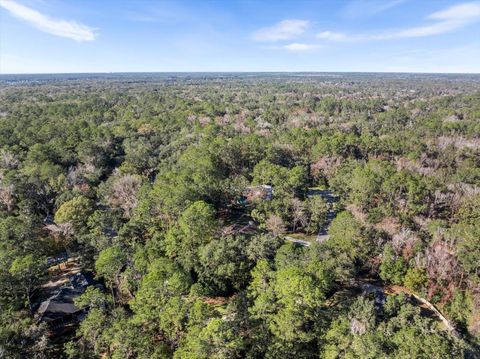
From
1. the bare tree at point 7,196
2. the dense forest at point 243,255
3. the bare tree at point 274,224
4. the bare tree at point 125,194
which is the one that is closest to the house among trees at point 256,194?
the dense forest at point 243,255

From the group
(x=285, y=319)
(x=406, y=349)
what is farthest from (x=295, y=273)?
(x=406, y=349)

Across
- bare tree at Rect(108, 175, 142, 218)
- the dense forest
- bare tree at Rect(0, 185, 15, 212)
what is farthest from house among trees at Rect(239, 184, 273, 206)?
bare tree at Rect(0, 185, 15, 212)

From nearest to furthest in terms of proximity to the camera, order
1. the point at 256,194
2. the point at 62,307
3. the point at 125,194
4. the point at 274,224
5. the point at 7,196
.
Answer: the point at 62,307
the point at 274,224
the point at 125,194
the point at 7,196
the point at 256,194

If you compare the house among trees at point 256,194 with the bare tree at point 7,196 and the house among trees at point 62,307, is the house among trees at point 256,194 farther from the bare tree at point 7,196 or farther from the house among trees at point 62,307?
the bare tree at point 7,196

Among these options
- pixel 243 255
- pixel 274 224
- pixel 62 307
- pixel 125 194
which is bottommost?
pixel 62 307

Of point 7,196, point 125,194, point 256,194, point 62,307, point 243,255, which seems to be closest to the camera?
point 62,307

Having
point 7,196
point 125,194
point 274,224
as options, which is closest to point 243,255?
point 274,224

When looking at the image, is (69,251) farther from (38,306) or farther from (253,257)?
(253,257)

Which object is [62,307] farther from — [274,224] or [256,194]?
[256,194]

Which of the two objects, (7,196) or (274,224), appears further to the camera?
(7,196)

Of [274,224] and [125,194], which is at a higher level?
[125,194]
